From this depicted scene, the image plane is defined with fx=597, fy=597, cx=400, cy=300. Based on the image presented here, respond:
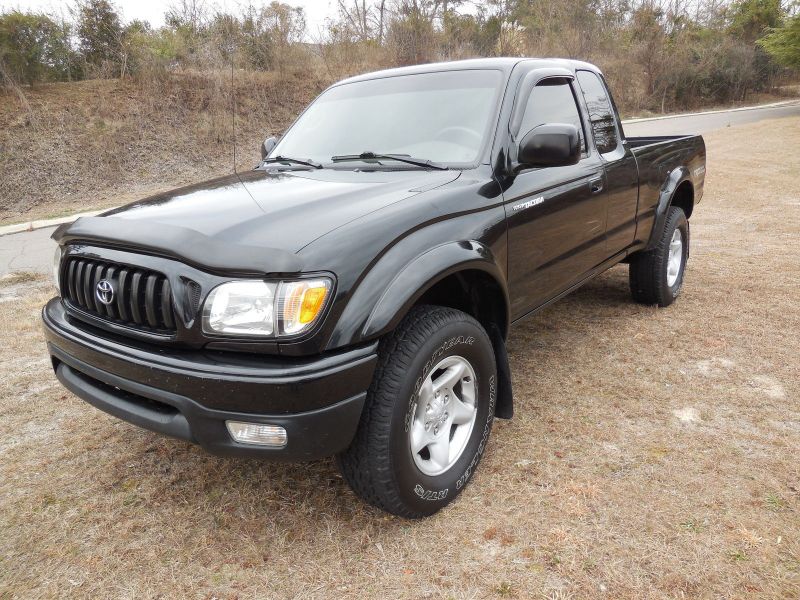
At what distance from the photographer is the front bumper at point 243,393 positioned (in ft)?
6.25

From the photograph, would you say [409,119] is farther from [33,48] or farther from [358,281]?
[33,48]

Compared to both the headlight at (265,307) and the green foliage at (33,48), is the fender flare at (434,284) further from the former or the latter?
the green foliage at (33,48)

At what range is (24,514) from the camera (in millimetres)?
2549

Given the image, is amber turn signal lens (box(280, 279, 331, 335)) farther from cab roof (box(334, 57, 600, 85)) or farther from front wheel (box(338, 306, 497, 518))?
cab roof (box(334, 57, 600, 85))

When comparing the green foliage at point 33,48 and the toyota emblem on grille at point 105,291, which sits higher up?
the green foliage at point 33,48

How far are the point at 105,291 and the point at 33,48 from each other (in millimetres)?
15617

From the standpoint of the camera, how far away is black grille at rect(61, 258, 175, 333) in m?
2.06

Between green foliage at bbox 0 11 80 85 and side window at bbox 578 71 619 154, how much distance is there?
14.8 metres

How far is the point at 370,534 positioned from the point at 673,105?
39.9 meters

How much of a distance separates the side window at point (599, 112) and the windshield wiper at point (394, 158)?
1464 mm

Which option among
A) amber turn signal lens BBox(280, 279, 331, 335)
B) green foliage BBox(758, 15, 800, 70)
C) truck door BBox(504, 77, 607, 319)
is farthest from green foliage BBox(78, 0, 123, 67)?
green foliage BBox(758, 15, 800, 70)

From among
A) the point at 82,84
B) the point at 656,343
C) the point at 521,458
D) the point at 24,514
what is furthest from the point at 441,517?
the point at 82,84

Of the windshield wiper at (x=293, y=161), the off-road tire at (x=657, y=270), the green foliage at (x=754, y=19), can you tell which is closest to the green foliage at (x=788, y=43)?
the green foliage at (x=754, y=19)

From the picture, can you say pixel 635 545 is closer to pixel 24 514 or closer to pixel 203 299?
pixel 203 299
